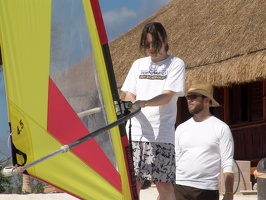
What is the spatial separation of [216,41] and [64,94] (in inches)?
443

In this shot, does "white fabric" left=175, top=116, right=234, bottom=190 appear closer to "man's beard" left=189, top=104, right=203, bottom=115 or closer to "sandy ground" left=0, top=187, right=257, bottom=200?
"man's beard" left=189, top=104, right=203, bottom=115

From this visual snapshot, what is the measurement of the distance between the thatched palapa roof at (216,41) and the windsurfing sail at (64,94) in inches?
348

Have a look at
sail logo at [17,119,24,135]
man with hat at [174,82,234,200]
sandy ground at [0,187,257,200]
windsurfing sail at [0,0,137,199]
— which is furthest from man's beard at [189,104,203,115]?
sandy ground at [0,187,257,200]

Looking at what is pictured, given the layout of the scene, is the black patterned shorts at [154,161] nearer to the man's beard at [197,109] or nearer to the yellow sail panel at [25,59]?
the man's beard at [197,109]

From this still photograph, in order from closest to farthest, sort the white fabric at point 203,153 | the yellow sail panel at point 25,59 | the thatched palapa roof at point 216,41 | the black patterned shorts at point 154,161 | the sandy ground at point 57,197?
the yellow sail panel at point 25,59, the black patterned shorts at point 154,161, the white fabric at point 203,153, the sandy ground at point 57,197, the thatched palapa roof at point 216,41

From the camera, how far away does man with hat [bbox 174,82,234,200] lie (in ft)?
16.3

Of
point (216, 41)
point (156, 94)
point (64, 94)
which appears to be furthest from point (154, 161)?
point (216, 41)

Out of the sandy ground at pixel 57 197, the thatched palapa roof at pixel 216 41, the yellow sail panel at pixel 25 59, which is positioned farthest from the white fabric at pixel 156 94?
the thatched palapa roof at pixel 216 41

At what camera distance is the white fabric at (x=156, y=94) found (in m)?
4.36

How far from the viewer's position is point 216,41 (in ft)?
47.3

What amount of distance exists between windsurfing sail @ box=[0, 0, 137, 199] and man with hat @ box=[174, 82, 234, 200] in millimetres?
1579

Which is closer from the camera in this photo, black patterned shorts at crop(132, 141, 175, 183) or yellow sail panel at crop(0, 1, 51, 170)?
yellow sail panel at crop(0, 1, 51, 170)

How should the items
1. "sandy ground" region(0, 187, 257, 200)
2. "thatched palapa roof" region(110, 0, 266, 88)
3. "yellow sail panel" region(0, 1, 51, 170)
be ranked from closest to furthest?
"yellow sail panel" region(0, 1, 51, 170) → "sandy ground" region(0, 187, 257, 200) → "thatched palapa roof" region(110, 0, 266, 88)

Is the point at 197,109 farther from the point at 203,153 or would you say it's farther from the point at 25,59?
the point at 25,59
